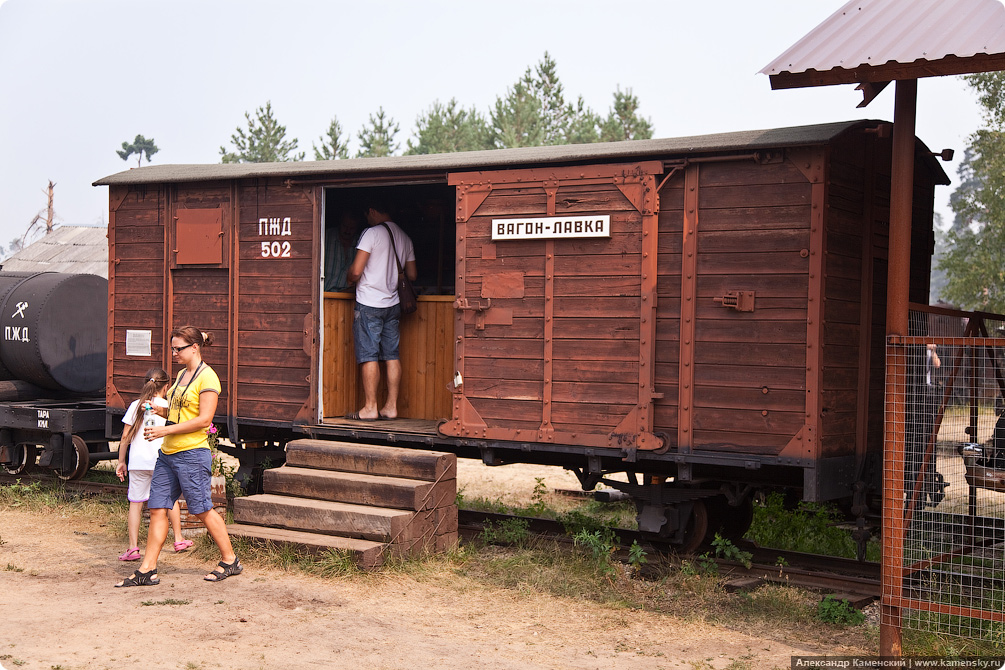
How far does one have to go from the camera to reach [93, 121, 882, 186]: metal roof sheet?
7.05m

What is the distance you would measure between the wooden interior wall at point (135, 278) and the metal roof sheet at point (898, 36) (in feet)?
22.2

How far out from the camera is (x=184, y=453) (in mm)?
6953

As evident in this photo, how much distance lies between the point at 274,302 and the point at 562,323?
309 cm

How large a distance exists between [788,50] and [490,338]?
3526 mm

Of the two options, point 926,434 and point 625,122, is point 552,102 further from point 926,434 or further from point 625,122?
point 926,434

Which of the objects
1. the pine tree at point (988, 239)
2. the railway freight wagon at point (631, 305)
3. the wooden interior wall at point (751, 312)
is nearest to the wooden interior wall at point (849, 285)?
the railway freight wagon at point (631, 305)

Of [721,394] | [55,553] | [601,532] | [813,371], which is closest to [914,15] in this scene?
[813,371]

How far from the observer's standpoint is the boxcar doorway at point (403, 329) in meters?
9.65

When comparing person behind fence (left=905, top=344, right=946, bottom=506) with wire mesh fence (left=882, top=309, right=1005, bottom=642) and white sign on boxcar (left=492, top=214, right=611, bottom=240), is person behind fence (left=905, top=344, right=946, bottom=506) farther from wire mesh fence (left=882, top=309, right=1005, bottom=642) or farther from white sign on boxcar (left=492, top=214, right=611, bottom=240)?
white sign on boxcar (left=492, top=214, right=611, bottom=240)

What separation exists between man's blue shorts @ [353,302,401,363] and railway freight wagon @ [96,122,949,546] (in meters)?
0.41

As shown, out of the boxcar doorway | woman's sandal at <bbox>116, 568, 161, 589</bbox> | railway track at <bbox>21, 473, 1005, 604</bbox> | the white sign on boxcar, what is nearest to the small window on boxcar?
the boxcar doorway

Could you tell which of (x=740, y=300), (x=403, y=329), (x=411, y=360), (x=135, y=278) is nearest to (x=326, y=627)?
(x=740, y=300)

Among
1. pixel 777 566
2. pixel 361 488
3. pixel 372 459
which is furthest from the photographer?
pixel 372 459

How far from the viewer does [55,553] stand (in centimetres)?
816
